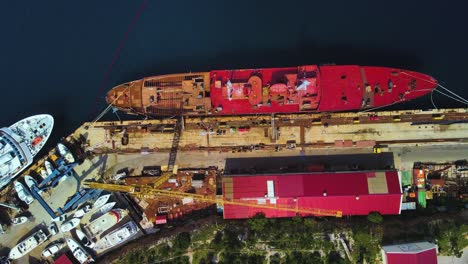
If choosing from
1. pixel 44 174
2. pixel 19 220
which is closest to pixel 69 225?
pixel 19 220

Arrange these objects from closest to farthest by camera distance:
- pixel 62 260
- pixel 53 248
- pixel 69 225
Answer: pixel 62 260
pixel 53 248
pixel 69 225

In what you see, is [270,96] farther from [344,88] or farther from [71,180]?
[71,180]

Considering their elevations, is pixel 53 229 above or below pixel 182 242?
above

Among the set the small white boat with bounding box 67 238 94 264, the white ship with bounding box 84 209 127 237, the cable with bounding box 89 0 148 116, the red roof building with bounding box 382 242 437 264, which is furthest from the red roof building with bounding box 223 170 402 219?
the cable with bounding box 89 0 148 116

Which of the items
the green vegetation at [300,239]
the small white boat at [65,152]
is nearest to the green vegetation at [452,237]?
the green vegetation at [300,239]

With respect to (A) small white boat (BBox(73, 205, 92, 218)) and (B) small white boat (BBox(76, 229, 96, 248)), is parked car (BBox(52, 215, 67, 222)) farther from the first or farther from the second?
(B) small white boat (BBox(76, 229, 96, 248))

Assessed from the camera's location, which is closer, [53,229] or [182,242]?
[182,242]

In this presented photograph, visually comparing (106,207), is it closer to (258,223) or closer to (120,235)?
(120,235)
